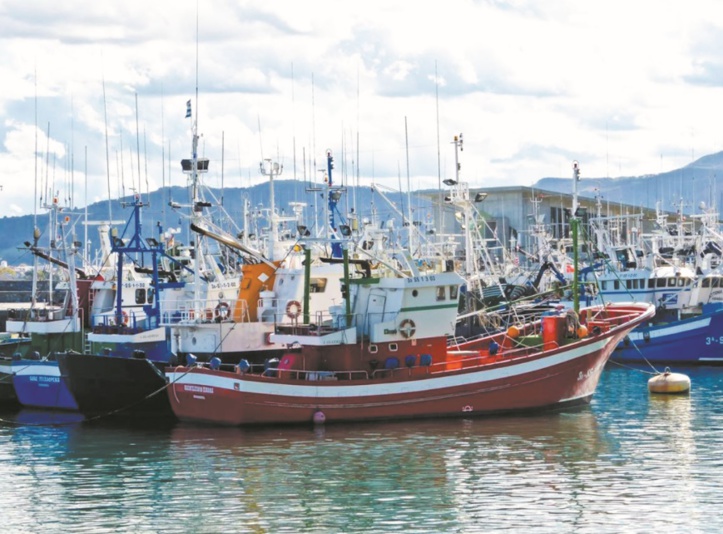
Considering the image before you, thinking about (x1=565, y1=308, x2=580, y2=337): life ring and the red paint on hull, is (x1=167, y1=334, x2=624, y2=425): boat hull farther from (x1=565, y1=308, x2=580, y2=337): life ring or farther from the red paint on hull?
(x1=565, y1=308, x2=580, y2=337): life ring

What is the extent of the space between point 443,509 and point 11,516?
302 inches

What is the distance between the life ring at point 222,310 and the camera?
129ft

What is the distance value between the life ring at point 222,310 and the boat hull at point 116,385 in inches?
106

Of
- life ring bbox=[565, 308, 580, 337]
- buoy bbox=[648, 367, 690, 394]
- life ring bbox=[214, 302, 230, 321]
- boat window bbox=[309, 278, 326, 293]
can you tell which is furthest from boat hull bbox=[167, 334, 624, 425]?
buoy bbox=[648, 367, 690, 394]

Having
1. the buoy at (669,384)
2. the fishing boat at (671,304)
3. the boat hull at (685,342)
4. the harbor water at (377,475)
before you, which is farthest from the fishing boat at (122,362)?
the boat hull at (685,342)

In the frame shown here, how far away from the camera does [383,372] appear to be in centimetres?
3638

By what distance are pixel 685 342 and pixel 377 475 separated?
29306 mm

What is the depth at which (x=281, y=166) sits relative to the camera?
137 ft

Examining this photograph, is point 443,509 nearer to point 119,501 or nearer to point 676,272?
point 119,501

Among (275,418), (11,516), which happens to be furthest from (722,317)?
(11,516)

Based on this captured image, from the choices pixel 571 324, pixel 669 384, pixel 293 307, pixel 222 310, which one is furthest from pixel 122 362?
pixel 669 384

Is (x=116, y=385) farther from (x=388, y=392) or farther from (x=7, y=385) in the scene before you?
(x=388, y=392)

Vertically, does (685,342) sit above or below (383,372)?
below

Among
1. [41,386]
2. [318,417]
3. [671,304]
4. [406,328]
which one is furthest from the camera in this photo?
[671,304]
